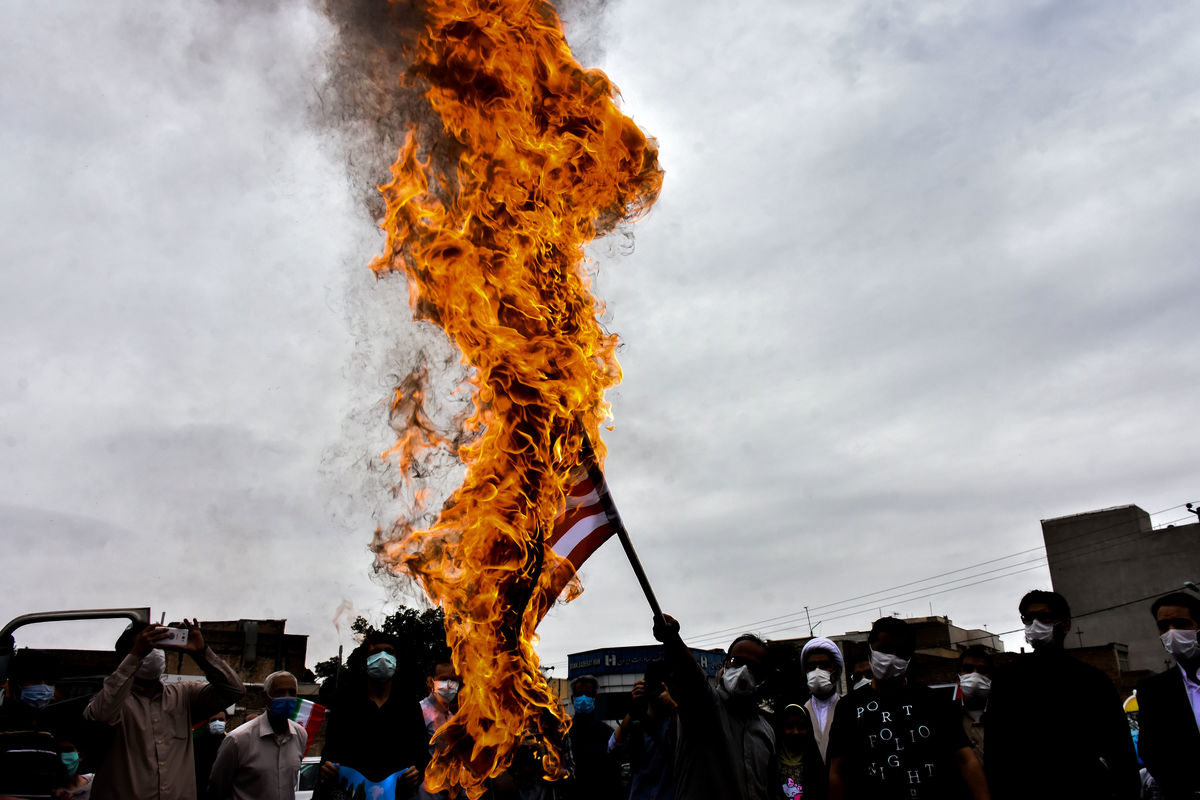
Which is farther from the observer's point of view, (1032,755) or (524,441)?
(524,441)

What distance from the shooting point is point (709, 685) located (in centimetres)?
485

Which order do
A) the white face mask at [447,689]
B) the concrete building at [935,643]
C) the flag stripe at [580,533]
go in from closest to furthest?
the flag stripe at [580,533] < the white face mask at [447,689] < the concrete building at [935,643]

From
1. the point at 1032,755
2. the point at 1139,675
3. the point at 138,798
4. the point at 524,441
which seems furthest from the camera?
the point at 1139,675

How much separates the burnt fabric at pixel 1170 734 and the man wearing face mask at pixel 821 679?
2073 millimetres

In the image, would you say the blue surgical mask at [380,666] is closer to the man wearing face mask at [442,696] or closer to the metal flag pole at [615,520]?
the man wearing face mask at [442,696]

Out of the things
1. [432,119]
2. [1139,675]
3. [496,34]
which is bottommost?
[1139,675]

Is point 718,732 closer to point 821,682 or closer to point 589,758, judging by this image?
point 821,682

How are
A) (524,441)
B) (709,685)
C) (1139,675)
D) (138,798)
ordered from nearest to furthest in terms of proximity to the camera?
(709,685) → (138,798) → (524,441) → (1139,675)

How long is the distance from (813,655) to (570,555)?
102 inches

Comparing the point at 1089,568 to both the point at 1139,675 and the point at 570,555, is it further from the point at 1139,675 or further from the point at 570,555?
the point at 570,555

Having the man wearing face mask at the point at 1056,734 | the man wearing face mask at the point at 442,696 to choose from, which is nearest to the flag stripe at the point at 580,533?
the man wearing face mask at the point at 442,696

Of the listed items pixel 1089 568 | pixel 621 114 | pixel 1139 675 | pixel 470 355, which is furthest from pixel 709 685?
pixel 1089 568

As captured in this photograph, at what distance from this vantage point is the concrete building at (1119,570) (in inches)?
1563

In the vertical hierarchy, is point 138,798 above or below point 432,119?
below
